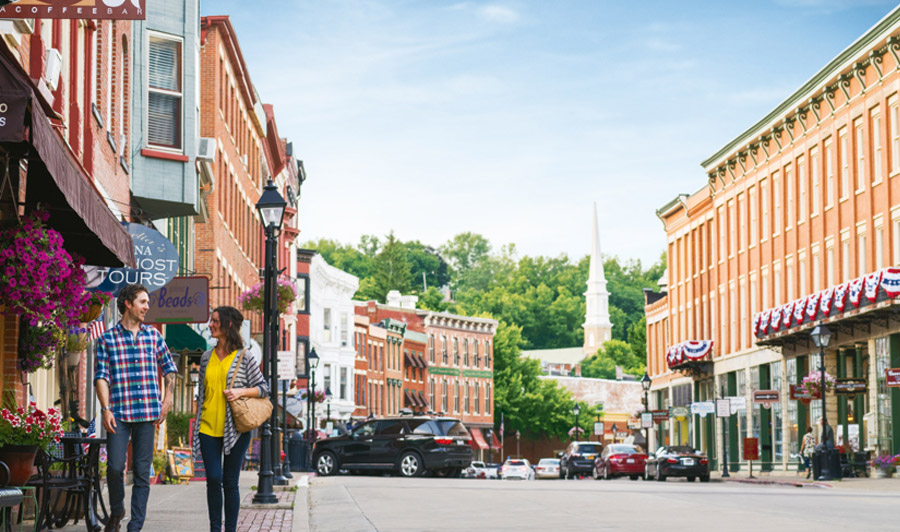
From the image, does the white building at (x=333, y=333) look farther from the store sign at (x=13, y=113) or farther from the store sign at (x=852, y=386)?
the store sign at (x=13, y=113)

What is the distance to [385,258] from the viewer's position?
131125mm

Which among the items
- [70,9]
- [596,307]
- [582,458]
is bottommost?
[582,458]

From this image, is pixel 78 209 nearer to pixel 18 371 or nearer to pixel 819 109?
pixel 18 371

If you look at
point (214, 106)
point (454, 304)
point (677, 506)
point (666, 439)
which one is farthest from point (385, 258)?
point (677, 506)

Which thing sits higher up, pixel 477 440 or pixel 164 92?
pixel 164 92

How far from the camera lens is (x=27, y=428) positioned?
11945 mm

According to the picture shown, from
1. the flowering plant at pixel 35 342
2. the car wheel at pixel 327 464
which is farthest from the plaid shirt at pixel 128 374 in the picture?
the car wheel at pixel 327 464

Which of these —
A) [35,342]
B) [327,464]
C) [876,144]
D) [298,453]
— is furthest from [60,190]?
[298,453]

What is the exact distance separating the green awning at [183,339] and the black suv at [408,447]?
7431 mm

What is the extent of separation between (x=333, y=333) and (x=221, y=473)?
76.5 m

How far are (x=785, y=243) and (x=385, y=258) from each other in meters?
80.2

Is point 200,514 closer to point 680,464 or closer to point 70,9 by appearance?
Answer: point 70,9

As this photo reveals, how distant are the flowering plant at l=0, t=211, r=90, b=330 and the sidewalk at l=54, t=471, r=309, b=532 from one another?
2134 millimetres

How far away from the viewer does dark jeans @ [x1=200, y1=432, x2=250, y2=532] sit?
11.1 metres
